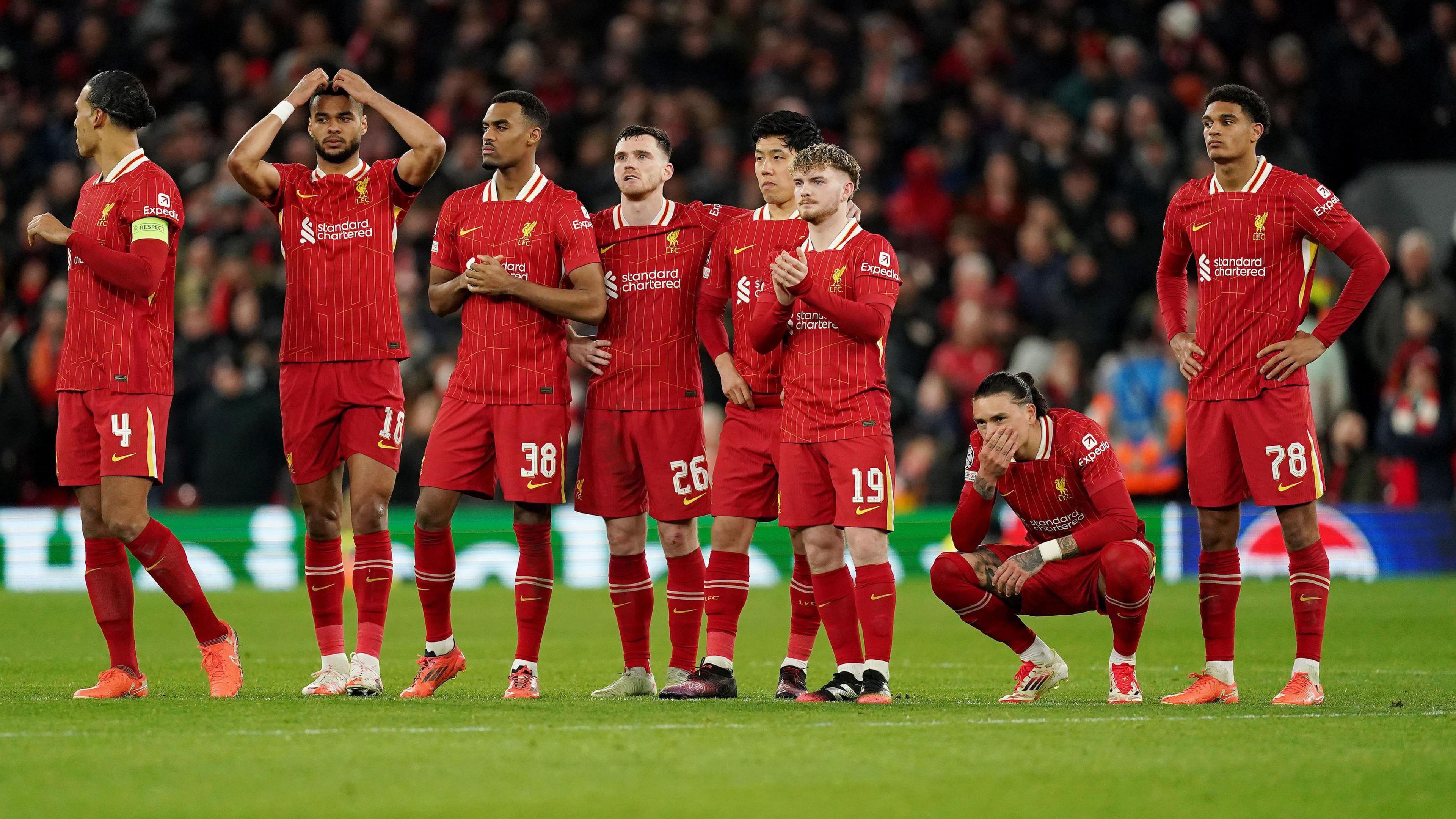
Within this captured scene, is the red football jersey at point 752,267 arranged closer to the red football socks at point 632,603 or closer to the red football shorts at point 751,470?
the red football shorts at point 751,470

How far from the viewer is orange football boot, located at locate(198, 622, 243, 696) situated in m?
8.16

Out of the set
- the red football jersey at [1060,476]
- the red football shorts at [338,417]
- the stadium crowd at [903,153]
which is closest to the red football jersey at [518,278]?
the red football shorts at [338,417]

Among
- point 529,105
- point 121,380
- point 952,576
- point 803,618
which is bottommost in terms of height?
point 803,618

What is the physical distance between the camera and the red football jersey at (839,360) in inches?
324

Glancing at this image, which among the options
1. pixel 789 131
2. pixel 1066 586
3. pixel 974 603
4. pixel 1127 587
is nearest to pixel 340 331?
pixel 789 131

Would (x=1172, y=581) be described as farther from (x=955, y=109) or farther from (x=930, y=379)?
(x=955, y=109)

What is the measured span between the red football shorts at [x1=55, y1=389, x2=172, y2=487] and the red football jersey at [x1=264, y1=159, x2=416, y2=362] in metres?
0.67

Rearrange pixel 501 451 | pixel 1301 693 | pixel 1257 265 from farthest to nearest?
pixel 501 451, pixel 1257 265, pixel 1301 693

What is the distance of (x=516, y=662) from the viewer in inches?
331

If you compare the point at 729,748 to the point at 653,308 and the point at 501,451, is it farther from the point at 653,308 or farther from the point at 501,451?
the point at 653,308

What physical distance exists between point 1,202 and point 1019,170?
11.1 m

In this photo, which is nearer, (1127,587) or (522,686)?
(1127,587)

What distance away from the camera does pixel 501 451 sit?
8.43m

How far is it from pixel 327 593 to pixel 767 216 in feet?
8.84
